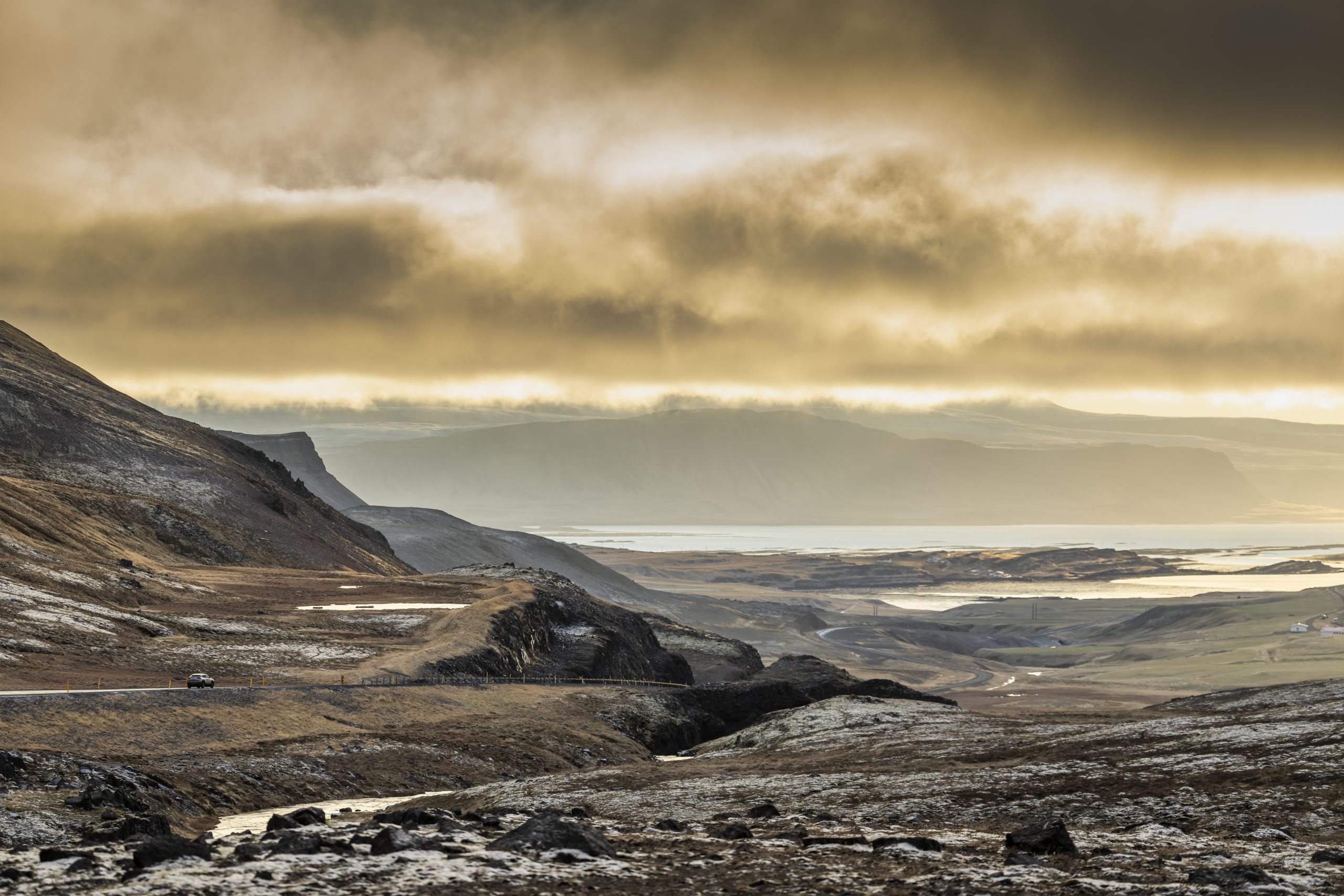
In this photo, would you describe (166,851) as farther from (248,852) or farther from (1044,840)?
(1044,840)

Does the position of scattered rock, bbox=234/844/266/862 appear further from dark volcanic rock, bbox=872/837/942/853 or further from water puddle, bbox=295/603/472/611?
water puddle, bbox=295/603/472/611

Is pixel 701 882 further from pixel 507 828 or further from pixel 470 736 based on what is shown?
pixel 470 736

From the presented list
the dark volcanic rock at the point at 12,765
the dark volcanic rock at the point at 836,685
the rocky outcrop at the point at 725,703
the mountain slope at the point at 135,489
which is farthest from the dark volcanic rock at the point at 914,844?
the mountain slope at the point at 135,489

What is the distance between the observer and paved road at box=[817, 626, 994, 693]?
146250 mm

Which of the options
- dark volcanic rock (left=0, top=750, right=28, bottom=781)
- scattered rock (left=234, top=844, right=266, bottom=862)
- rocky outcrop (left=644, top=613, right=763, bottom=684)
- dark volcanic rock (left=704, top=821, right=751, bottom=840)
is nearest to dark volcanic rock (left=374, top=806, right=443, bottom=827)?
scattered rock (left=234, top=844, right=266, bottom=862)

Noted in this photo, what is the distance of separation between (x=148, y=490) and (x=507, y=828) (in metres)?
118

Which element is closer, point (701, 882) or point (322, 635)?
point (701, 882)

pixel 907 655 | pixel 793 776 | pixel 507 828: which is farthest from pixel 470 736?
pixel 907 655

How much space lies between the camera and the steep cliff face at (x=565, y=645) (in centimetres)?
8494

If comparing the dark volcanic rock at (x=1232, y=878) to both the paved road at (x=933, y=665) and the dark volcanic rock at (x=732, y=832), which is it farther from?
the paved road at (x=933, y=665)

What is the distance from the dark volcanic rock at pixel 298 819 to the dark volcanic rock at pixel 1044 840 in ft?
59.7

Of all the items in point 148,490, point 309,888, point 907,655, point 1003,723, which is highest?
point 148,490

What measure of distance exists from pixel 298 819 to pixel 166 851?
8185 mm

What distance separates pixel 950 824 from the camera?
32.8m
